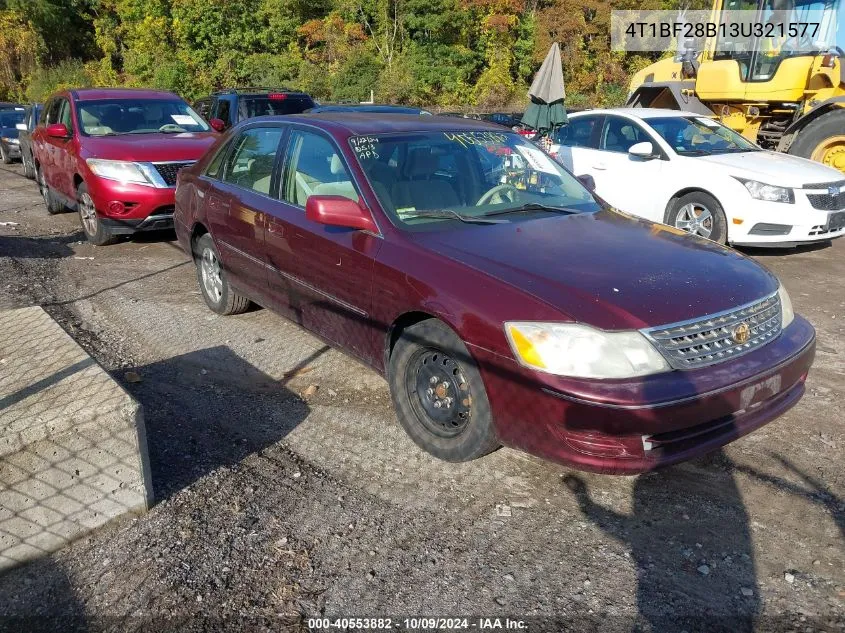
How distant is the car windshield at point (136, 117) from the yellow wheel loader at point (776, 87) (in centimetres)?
839

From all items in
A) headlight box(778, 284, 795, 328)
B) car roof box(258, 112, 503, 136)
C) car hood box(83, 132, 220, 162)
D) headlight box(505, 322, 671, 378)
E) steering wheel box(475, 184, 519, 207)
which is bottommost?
headlight box(778, 284, 795, 328)

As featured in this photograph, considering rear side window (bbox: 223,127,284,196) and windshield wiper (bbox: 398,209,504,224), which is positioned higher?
rear side window (bbox: 223,127,284,196)

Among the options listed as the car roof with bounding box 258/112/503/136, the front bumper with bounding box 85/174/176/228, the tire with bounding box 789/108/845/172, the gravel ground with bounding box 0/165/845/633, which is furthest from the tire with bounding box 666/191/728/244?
the front bumper with bounding box 85/174/176/228

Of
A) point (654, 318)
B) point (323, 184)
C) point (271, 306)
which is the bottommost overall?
point (271, 306)

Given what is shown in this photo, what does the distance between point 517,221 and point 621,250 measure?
24.9 inches

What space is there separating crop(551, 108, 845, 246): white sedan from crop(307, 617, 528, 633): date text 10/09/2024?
6.05 meters

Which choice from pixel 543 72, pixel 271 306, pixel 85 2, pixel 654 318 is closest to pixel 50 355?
pixel 271 306

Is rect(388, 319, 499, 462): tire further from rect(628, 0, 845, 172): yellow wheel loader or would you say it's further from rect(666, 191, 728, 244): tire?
rect(628, 0, 845, 172): yellow wheel loader

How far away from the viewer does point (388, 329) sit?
3.69 meters

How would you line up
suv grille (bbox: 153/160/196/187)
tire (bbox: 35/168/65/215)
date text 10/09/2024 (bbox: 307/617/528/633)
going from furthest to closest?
tire (bbox: 35/168/65/215)
suv grille (bbox: 153/160/196/187)
date text 10/09/2024 (bbox: 307/617/528/633)

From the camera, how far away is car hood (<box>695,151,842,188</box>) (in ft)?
23.9

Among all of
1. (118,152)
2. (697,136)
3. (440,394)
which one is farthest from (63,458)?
(697,136)

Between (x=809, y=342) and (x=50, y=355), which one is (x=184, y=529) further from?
(x=809, y=342)

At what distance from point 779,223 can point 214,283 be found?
5681mm
